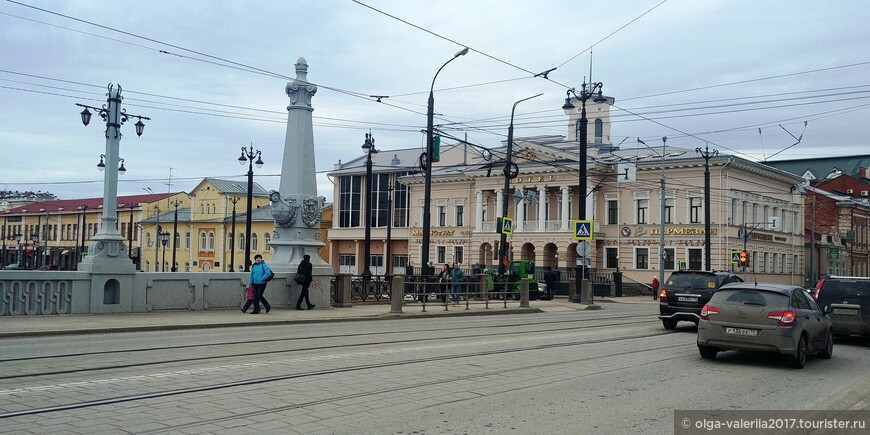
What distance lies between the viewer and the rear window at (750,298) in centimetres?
1355

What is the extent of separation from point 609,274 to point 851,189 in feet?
148

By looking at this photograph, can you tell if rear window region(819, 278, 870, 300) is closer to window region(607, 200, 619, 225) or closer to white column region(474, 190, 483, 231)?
window region(607, 200, 619, 225)

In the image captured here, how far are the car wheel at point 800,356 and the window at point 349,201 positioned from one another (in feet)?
252

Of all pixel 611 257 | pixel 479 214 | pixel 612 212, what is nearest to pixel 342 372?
pixel 611 257

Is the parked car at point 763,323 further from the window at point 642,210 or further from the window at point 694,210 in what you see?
the window at point 642,210

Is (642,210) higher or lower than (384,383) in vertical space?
higher

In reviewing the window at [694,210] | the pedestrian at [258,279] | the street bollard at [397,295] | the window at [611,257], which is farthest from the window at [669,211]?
the pedestrian at [258,279]

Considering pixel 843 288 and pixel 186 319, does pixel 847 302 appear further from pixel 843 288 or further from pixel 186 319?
pixel 186 319

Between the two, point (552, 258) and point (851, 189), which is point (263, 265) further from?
point (851, 189)

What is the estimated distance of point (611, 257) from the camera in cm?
7138

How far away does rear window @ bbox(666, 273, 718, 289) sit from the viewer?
21062 millimetres

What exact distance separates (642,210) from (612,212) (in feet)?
10.7

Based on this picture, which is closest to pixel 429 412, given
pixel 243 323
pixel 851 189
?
pixel 243 323

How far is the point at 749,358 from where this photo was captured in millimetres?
14570
